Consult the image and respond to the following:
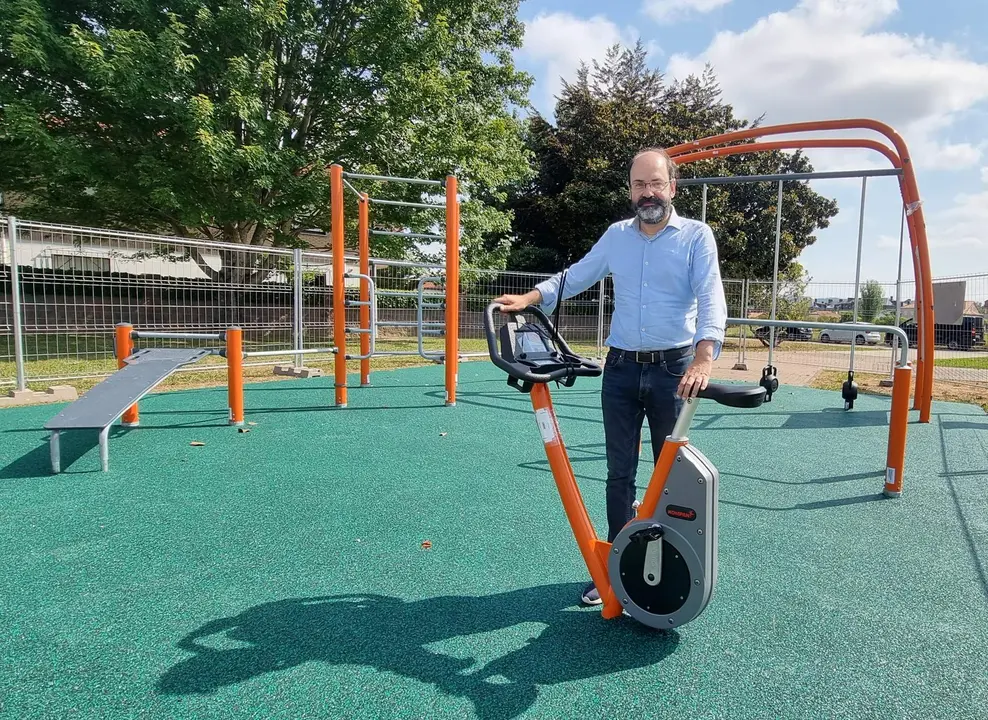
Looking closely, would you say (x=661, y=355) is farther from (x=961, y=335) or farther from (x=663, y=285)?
(x=961, y=335)

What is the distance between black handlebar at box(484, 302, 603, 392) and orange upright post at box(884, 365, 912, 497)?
2.68 m

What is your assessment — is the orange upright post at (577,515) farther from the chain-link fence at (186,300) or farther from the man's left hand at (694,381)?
the chain-link fence at (186,300)

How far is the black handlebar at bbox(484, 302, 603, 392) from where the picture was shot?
1.95 m

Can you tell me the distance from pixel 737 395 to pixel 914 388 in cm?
703

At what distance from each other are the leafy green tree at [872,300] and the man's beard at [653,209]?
1182 centimetres

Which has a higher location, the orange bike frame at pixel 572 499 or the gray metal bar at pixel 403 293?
the gray metal bar at pixel 403 293

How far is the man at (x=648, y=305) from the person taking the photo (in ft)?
6.48

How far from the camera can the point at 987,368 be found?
1115 cm

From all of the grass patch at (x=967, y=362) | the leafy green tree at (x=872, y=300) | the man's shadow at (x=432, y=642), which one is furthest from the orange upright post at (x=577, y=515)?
the grass patch at (x=967, y=362)

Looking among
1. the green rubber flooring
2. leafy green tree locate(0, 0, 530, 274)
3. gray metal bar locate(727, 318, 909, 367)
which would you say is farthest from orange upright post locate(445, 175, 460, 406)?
leafy green tree locate(0, 0, 530, 274)

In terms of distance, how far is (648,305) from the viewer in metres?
2.05

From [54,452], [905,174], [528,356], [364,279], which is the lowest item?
[54,452]

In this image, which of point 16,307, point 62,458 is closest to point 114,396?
point 62,458

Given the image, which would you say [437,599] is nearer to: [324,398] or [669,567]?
[669,567]
